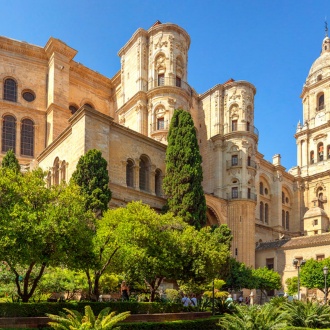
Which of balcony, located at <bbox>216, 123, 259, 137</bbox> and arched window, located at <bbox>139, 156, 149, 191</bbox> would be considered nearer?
arched window, located at <bbox>139, 156, 149, 191</bbox>

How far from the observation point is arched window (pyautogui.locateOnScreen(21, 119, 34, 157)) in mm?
36094

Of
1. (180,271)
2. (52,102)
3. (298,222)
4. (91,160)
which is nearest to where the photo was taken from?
(180,271)

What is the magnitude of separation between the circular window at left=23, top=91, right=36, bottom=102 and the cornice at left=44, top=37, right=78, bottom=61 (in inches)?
148

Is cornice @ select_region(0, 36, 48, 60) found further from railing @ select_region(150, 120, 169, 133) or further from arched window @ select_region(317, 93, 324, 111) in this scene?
arched window @ select_region(317, 93, 324, 111)

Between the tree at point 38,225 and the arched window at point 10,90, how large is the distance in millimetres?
23001

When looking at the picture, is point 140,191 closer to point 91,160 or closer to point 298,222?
point 91,160

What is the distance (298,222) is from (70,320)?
47.6m

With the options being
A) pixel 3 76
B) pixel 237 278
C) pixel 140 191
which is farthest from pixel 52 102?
pixel 237 278

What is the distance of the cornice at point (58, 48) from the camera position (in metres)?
37.5

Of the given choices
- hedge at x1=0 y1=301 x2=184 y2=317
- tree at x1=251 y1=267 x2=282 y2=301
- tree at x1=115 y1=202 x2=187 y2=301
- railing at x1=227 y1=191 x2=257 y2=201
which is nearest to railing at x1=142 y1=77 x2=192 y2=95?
railing at x1=227 y1=191 x2=257 y2=201

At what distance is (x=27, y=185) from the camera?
48.7 feet

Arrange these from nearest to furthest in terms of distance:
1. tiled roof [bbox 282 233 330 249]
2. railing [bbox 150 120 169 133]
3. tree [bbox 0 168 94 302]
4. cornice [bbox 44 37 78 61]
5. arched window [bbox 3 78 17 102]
A: tree [bbox 0 168 94 302]
railing [bbox 150 120 169 133]
arched window [bbox 3 78 17 102]
cornice [bbox 44 37 78 61]
tiled roof [bbox 282 233 330 249]

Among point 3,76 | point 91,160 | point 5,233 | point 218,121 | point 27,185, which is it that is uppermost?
point 3,76

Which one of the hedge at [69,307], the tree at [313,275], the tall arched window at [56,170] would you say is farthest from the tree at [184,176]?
the hedge at [69,307]
